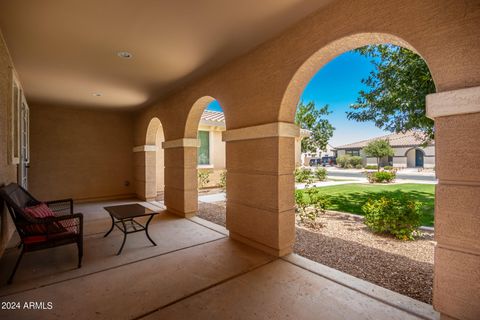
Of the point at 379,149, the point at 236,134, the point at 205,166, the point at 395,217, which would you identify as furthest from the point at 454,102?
the point at 379,149

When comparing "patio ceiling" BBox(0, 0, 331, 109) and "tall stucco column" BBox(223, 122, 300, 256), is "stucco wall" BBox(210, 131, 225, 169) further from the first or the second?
"tall stucco column" BBox(223, 122, 300, 256)

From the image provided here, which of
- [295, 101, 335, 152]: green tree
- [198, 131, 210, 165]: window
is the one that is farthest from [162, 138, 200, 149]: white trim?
[295, 101, 335, 152]: green tree

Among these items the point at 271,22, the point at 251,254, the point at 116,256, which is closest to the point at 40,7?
the point at 271,22

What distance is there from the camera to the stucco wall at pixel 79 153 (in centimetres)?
786

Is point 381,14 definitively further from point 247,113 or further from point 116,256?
point 116,256

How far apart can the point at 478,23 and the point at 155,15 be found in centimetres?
337

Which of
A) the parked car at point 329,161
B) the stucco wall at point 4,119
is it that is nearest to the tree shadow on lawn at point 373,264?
the stucco wall at point 4,119

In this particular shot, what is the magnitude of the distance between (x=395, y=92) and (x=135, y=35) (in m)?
5.49

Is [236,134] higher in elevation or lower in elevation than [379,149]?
lower

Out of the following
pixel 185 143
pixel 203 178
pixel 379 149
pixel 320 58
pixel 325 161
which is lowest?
pixel 203 178

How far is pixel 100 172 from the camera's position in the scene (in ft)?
29.2

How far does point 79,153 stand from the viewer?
28.0ft

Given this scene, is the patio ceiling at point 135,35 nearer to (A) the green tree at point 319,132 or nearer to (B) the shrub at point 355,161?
(A) the green tree at point 319,132

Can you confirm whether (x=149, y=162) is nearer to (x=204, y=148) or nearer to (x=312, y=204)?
(x=204, y=148)
